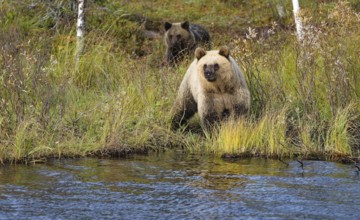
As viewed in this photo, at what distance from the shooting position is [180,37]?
52.1ft

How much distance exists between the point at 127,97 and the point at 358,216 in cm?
471

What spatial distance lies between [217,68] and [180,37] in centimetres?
601

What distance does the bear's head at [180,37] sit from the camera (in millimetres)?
15852

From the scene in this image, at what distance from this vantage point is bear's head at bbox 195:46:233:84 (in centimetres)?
988

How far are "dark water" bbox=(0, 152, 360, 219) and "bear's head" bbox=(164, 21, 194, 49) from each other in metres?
6.67

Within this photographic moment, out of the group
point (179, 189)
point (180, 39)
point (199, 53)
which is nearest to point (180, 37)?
point (180, 39)

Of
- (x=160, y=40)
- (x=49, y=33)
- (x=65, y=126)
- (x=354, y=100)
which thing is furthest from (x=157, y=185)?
(x=160, y=40)

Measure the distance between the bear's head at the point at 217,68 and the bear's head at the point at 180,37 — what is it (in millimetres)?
5735

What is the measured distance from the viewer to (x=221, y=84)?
10016mm

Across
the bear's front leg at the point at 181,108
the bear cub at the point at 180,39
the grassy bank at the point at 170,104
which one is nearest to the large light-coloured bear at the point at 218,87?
the grassy bank at the point at 170,104

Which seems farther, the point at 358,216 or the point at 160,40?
the point at 160,40

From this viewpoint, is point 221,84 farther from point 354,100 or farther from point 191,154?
point 354,100

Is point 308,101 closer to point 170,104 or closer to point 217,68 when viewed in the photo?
point 217,68

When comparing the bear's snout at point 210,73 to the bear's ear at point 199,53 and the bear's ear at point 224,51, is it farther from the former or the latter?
the bear's ear at point 199,53
